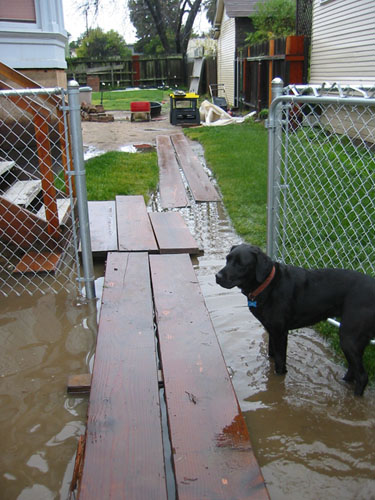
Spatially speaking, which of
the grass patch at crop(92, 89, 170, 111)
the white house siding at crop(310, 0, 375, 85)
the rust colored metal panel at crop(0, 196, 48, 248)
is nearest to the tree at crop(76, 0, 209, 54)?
the grass patch at crop(92, 89, 170, 111)

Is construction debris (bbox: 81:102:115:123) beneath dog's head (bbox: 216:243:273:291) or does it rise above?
beneath

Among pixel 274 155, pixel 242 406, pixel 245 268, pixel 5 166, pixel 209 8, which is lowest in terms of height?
pixel 242 406

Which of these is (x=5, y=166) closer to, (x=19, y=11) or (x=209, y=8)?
(x=19, y=11)

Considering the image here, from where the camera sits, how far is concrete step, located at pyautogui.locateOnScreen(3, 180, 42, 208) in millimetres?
5180

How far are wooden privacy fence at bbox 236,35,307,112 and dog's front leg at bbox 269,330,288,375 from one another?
13.8m

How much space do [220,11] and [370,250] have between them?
84.6 feet

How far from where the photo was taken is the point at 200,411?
8.20 feet

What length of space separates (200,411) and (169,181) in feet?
20.6

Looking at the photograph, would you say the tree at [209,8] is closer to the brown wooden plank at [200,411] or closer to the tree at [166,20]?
the tree at [166,20]

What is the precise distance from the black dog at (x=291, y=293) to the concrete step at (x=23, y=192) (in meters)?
2.98

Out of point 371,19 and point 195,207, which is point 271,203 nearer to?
point 195,207

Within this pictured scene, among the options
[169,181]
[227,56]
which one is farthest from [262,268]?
[227,56]

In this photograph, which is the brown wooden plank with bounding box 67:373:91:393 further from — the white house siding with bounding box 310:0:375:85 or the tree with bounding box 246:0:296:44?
the tree with bounding box 246:0:296:44

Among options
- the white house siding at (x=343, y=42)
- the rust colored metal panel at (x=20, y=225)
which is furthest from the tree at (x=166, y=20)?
the rust colored metal panel at (x=20, y=225)
